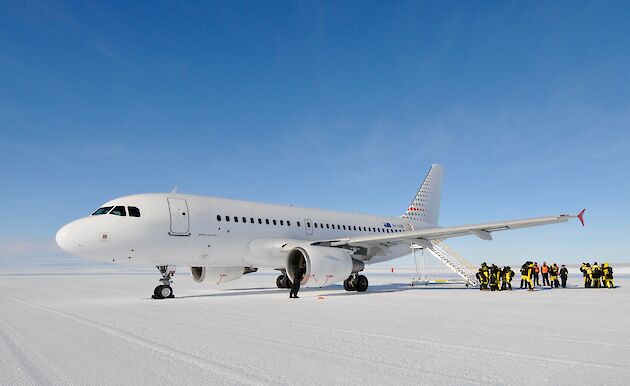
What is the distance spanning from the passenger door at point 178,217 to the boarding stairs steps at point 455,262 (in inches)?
466

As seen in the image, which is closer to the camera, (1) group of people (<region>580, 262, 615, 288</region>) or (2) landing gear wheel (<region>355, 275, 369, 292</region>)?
(2) landing gear wheel (<region>355, 275, 369, 292</region>)

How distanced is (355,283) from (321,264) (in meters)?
3.01

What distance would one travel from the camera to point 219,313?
32.1 ft

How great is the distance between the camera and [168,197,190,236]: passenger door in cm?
1527

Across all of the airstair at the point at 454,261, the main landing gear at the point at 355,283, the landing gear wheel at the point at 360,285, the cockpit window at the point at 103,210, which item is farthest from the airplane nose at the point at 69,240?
the airstair at the point at 454,261

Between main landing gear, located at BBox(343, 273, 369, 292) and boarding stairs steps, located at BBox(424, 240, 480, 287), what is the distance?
4.71m

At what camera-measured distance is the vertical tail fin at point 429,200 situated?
2803 cm

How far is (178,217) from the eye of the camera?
50.6ft

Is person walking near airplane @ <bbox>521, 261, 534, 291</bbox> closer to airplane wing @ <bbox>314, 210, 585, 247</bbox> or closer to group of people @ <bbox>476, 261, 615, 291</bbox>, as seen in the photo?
group of people @ <bbox>476, 261, 615, 291</bbox>

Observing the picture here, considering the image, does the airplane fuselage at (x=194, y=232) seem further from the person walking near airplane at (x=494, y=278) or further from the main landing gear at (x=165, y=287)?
the person walking near airplane at (x=494, y=278)

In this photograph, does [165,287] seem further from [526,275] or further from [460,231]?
[526,275]

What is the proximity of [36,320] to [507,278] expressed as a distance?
17155mm

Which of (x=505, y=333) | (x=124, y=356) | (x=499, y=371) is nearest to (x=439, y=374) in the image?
(x=499, y=371)

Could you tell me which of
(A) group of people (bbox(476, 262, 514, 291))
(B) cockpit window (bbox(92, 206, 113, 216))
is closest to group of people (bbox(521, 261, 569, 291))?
(A) group of people (bbox(476, 262, 514, 291))
